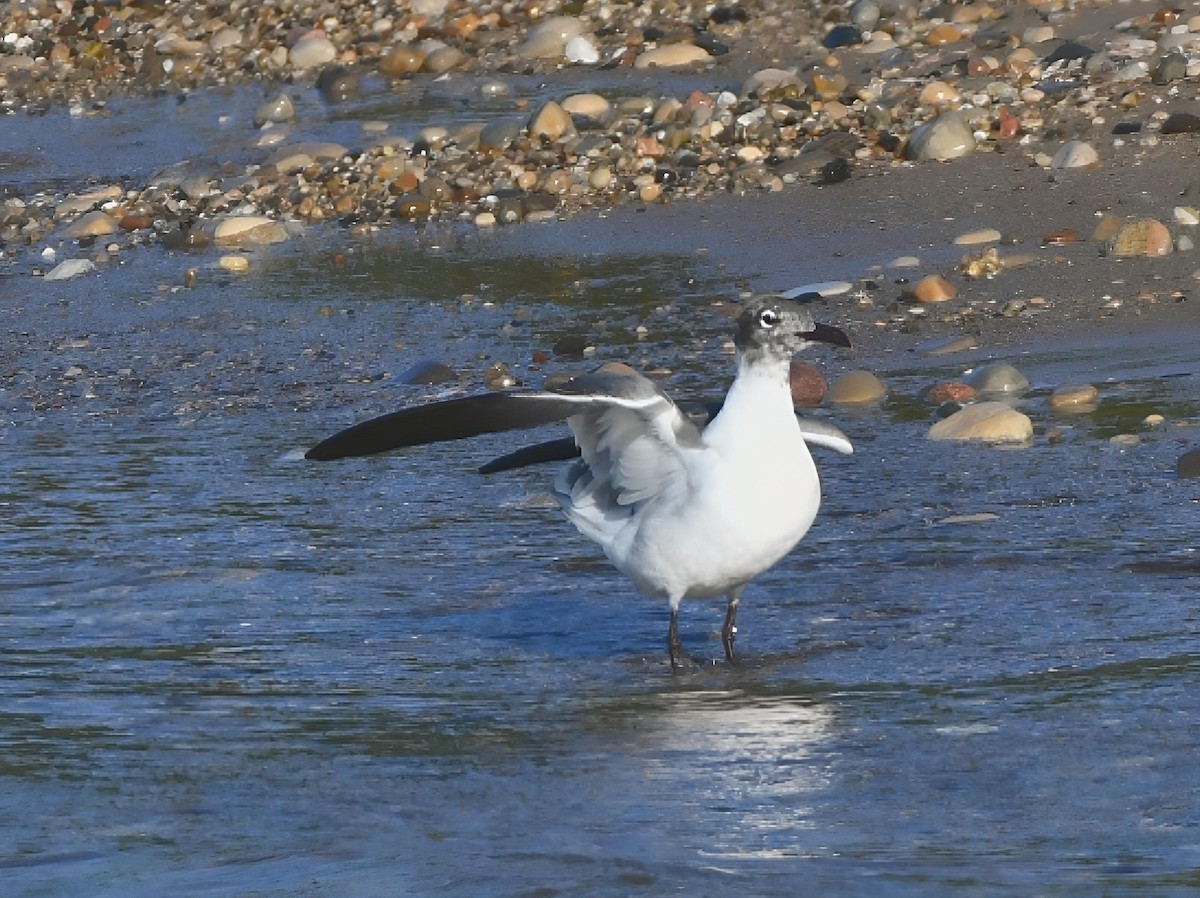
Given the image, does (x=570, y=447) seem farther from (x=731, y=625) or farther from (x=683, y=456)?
(x=731, y=625)

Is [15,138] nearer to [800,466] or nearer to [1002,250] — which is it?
[1002,250]

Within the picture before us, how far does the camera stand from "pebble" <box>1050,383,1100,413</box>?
22.6ft

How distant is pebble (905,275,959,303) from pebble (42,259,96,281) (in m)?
4.07

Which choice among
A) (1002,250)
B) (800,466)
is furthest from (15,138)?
(800,466)

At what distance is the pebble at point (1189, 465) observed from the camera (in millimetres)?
6062

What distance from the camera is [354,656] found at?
16.7 feet

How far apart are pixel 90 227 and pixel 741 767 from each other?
7.23 metres

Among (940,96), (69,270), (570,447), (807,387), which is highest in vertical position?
(570,447)

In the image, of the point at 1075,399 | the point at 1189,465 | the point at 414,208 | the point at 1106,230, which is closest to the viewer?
the point at 1189,465

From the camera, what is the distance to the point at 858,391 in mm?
7250

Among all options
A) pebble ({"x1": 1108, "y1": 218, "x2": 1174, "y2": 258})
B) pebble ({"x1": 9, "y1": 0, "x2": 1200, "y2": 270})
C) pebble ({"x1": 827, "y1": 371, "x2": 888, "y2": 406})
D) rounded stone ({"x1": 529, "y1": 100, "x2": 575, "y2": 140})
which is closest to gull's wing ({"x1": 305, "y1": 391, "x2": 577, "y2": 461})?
pebble ({"x1": 827, "y1": 371, "x2": 888, "y2": 406})

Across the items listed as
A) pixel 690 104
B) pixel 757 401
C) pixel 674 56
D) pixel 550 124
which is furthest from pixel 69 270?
pixel 757 401

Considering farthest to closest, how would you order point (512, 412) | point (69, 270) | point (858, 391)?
point (69, 270)
point (858, 391)
point (512, 412)

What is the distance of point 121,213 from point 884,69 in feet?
13.2
